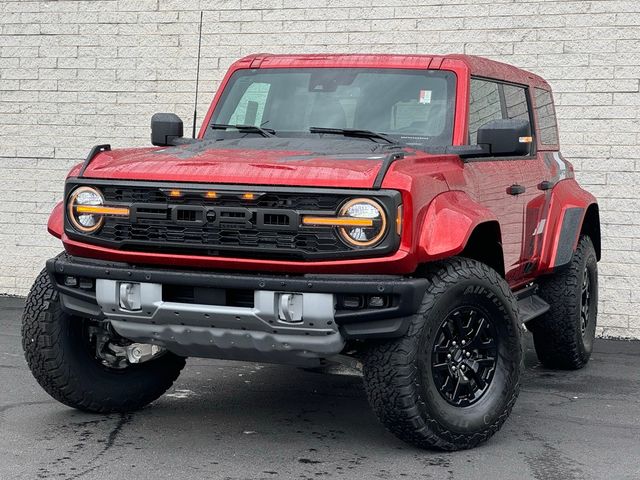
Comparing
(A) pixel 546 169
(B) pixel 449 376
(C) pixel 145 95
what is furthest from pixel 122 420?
(C) pixel 145 95

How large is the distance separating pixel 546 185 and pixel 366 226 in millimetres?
2500

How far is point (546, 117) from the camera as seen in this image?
7805mm

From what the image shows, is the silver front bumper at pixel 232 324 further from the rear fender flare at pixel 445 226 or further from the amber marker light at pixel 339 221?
the rear fender flare at pixel 445 226

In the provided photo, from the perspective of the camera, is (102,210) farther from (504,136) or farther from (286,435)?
(504,136)

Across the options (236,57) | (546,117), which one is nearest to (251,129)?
(546,117)

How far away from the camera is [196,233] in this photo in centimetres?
517

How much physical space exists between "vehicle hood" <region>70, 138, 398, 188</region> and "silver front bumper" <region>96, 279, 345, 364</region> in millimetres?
507

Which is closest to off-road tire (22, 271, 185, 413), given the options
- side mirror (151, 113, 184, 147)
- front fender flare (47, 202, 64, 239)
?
front fender flare (47, 202, 64, 239)

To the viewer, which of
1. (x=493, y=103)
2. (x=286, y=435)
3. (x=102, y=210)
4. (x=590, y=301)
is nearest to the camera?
(x=102, y=210)

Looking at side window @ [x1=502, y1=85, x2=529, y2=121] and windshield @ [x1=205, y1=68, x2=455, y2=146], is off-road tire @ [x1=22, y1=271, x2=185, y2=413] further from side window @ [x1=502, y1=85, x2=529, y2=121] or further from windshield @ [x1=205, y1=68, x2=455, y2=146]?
side window @ [x1=502, y1=85, x2=529, y2=121]

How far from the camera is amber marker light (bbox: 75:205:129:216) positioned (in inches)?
210

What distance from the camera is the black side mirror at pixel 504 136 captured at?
579 centimetres

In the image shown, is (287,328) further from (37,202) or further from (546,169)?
(37,202)

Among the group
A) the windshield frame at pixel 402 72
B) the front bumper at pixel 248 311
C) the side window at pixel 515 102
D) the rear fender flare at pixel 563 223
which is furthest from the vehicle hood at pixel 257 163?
the rear fender flare at pixel 563 223
